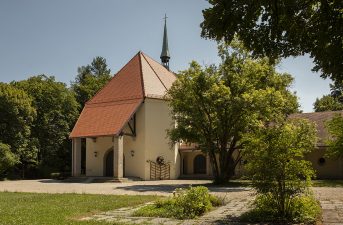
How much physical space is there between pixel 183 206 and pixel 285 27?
5692mm

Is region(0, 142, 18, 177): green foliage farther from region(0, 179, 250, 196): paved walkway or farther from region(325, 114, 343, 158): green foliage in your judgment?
region(325, 114, 343, 158): green foliage

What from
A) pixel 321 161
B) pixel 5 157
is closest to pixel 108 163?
pixel 5 157

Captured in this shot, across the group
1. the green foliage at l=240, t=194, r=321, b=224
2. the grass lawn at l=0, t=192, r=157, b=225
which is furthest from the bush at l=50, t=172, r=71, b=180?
the green foliage at l=240, t=194, r=321, b=224

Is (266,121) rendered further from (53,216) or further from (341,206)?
(53,216)

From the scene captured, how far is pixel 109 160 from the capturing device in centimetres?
3406

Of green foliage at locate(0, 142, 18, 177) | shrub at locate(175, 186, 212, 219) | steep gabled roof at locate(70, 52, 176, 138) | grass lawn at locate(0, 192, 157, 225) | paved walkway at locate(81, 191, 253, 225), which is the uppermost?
steep gabled roof at locate(70, 52, 176, 138)

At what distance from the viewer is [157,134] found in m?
32.7

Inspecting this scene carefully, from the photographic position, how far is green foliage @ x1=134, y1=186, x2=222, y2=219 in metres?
Result: 10.9

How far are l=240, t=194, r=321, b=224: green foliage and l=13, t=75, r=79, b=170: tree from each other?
31.7m

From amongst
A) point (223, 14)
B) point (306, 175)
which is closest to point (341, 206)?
point (306, 175)

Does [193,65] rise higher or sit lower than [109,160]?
higher

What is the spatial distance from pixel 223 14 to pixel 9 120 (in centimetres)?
3295

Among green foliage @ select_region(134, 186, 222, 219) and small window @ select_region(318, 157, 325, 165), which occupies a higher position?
small window @ select_region(318, 157, 325, 165)

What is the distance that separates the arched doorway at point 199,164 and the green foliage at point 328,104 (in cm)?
2284
